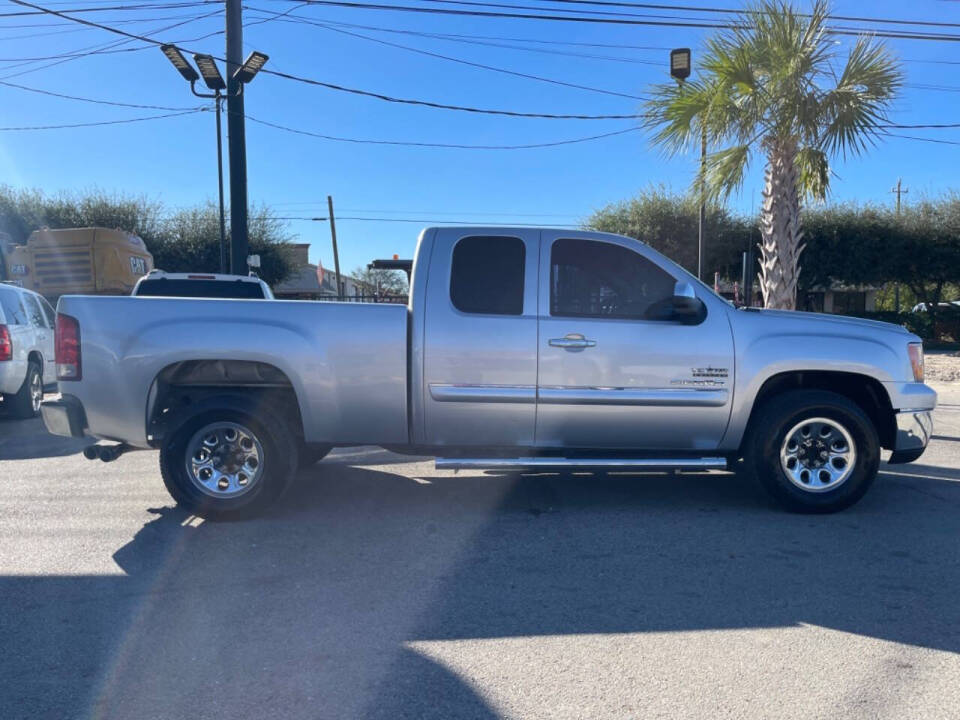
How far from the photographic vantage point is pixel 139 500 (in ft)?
19.5

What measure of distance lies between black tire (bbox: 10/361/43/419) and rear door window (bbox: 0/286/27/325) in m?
0.65

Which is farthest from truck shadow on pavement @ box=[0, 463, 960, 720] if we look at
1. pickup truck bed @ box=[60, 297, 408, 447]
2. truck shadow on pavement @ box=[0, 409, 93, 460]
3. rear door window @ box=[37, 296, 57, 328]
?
rear door window @ box=[37, 296, 57, 328]

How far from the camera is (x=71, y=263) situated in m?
16.5

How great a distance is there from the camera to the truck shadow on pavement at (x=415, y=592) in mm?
3113

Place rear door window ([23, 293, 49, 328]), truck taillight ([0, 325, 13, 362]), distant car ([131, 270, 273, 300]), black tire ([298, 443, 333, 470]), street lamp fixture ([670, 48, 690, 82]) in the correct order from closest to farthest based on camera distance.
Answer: black tire ([298, 443, 333, 470]) → truck taillight ([0, 325, 13, 362]) → distant car ([131, 270, 273, 300]) → rear door window ([23, 293, 49, 328]) → street lamp fixture ([670, 48, 690, 82])

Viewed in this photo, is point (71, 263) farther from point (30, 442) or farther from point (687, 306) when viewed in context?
point (687, 306)

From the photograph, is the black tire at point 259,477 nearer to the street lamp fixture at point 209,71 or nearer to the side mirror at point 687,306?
the side mirror at point 687,306

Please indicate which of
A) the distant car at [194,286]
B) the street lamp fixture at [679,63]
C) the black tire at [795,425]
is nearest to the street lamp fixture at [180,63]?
the distant car at [194,286]

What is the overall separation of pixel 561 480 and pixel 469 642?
124 inches

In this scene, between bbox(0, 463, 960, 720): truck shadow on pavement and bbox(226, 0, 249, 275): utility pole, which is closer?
bbox(0, 463, 960, 720): truck shadow on pavement

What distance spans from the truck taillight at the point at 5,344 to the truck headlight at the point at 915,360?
9.94 m

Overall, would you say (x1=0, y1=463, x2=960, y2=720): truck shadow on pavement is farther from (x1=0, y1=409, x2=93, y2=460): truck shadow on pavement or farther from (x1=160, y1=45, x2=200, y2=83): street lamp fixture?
(x1=160, y1=45, x2=200, y2=83): street lamp fixture

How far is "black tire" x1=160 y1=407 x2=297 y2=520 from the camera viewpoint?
17.1 feet

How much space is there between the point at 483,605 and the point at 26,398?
888cm
